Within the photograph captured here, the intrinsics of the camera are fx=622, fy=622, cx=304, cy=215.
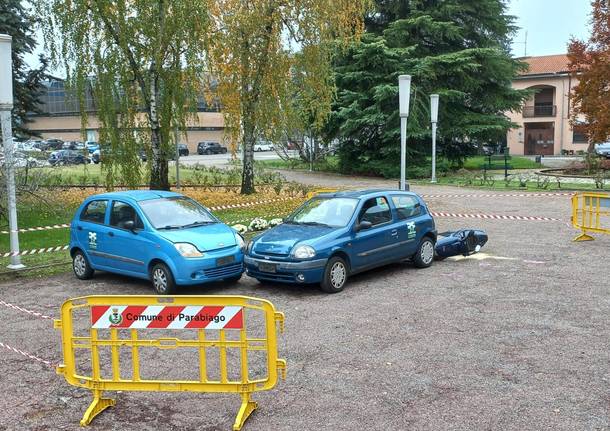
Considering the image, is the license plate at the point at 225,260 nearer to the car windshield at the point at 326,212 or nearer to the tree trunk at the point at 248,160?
the car windshield at the point at 326,212

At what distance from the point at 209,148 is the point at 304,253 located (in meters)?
63.3

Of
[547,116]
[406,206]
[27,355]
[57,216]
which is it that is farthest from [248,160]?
[547,116]

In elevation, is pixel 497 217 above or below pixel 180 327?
below

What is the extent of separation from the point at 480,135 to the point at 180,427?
31868 millimetres

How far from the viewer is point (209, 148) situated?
2805 inches

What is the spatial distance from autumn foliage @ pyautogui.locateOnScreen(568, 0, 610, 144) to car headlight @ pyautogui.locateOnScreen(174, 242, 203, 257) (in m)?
27.2

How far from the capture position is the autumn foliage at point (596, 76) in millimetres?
31203

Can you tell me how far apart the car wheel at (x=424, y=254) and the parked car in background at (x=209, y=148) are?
6125cm

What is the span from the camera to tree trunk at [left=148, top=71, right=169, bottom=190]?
62.7 feet

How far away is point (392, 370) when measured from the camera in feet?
20.9

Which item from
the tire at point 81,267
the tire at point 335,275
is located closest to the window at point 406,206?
the tire at point 335,275

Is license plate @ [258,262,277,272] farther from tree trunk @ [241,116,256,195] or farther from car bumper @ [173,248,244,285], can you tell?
tree trunk @ [241,116,256,195]

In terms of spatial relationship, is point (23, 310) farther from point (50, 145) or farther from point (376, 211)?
point (50, 145)

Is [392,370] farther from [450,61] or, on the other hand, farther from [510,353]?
[450,61]
